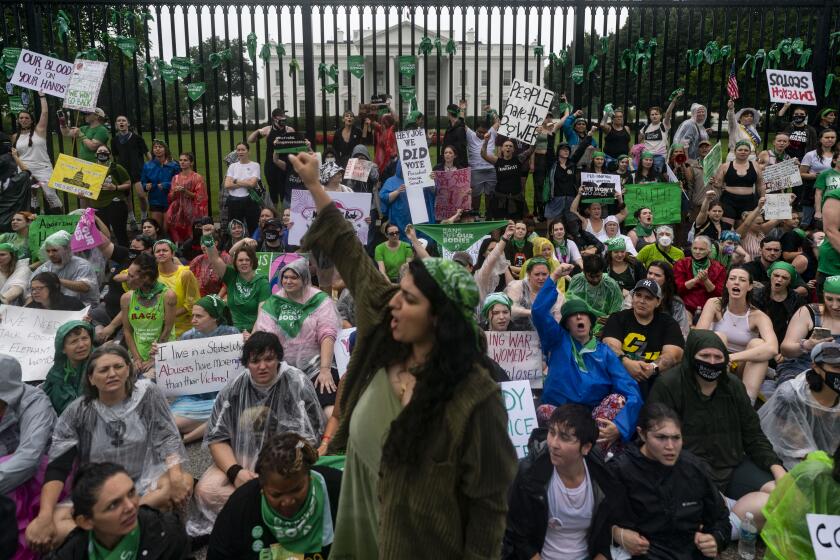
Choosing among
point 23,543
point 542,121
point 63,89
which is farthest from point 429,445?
point 63,89

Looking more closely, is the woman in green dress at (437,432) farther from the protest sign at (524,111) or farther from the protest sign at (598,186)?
the protest sign at (524,111)

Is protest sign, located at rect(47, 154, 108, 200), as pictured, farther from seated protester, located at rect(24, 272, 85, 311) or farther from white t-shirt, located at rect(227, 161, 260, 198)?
seated protester, located at rect(24, 272, 85, 311)

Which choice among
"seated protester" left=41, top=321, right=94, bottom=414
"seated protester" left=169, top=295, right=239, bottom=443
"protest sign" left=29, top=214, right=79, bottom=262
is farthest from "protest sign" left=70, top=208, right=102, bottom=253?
"seated protester" left=41, top=321, right=94, bottom=414

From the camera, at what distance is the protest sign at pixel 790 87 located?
11727mm

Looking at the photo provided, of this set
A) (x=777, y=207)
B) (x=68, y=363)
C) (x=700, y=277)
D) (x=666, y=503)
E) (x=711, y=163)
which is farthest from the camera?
(x=711, y=163)

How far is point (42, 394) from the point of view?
4.68 m

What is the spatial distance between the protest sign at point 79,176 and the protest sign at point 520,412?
22.0 ft

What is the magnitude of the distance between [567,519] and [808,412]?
6.41 ft

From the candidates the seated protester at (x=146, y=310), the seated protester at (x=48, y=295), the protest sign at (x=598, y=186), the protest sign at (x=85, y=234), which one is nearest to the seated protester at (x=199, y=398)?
the seated protester at (x=146, y=310)

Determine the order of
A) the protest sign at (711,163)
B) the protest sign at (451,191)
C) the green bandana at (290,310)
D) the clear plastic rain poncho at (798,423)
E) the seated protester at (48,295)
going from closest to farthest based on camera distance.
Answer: the clear plastic rain poncho at (798,423), the green bandana at (290,310), the seated protester at (48,295), the protest sign at (451,191), the protest sign at (711,163)

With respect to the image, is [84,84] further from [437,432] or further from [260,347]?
[437,432]

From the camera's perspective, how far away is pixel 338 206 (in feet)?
Result: 30.7

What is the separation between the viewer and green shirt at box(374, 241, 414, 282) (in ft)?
28.7

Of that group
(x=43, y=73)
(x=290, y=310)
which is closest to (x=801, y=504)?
(x=290, y=310)
